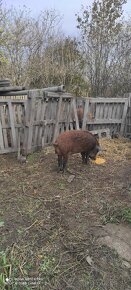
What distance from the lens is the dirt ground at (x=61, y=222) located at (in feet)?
10.4

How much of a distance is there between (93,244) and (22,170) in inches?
126

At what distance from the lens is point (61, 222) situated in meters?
4.24

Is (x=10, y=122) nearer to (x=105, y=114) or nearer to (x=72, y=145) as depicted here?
(x=72, y=145)

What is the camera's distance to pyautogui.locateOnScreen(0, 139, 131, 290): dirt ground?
3.17 metres

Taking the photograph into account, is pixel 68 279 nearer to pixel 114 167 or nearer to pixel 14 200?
pixel 14 200

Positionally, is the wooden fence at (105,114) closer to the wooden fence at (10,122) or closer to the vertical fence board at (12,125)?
the wooden fence at (10,122)

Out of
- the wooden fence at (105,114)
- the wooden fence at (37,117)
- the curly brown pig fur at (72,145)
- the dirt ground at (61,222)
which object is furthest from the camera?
the wooden fence at (105,114)

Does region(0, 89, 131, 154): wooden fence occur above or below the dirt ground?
above

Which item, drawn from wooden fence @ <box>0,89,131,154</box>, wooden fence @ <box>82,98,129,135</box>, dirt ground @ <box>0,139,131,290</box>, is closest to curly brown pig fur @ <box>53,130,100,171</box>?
dirt ground @ <box>0,139,131,290</box>

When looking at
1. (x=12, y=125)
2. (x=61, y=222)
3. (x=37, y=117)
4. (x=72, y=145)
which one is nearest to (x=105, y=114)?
(x=37, y=117)

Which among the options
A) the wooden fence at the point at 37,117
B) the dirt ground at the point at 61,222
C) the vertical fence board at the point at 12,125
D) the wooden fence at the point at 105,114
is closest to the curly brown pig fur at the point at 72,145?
the dirt ground at the point at 61,222

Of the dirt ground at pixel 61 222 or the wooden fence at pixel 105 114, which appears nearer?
the dirt ground at pixel 61 222

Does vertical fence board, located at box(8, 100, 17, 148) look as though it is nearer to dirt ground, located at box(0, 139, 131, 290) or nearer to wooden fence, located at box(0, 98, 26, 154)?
wooden fence, located at box(0, 98, 26, 154)

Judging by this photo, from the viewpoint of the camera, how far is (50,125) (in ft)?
27.1
